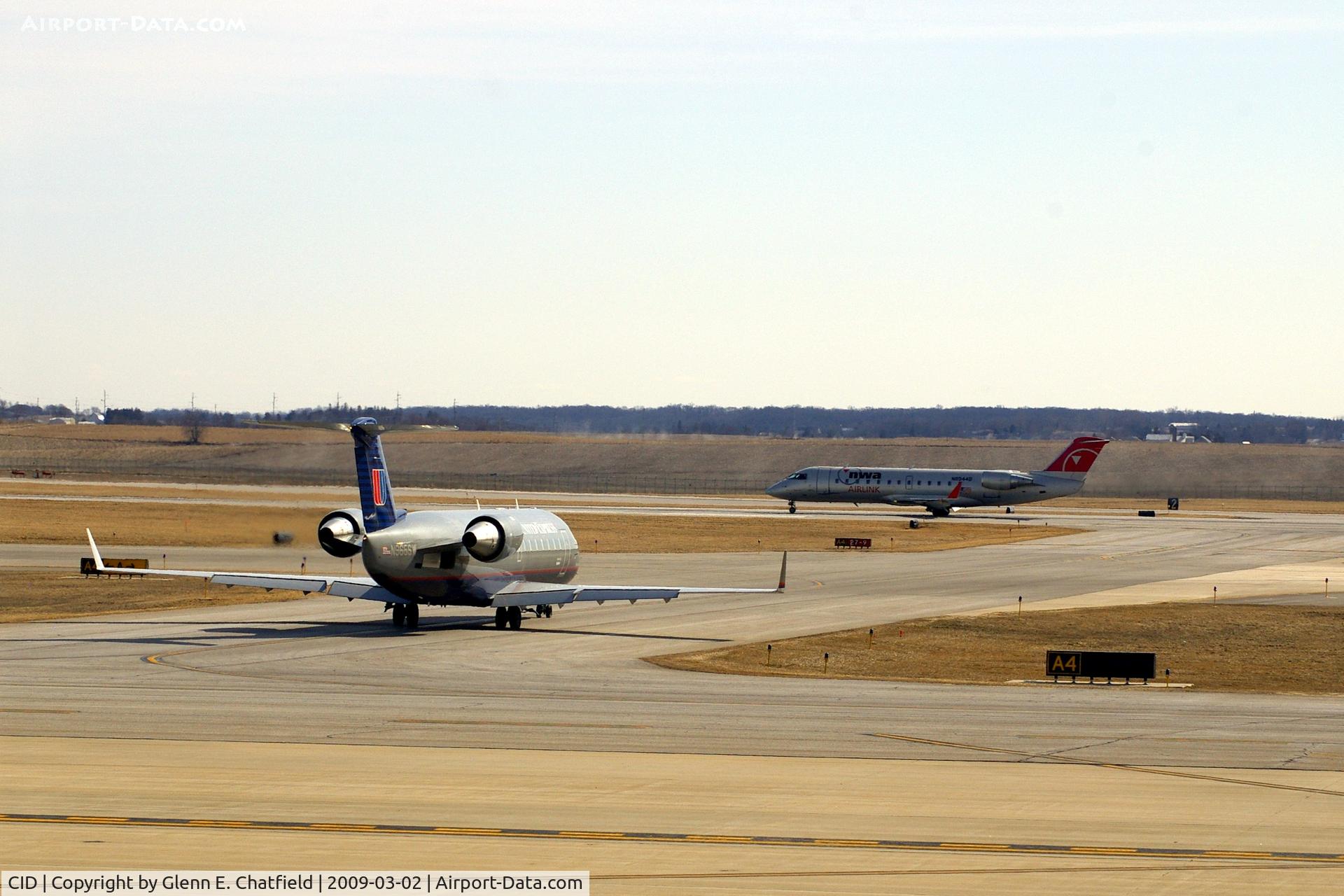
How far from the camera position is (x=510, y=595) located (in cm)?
4894

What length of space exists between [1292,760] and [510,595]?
87.9 ft

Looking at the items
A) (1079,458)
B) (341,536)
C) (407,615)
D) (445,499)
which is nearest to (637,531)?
(445,499)

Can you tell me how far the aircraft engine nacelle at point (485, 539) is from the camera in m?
46.5

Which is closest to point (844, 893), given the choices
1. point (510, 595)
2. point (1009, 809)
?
point (1009, 809)

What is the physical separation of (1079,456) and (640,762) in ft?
364

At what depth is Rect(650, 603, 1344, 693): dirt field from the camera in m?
41.7

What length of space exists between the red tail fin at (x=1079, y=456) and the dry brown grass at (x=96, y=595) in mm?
84931

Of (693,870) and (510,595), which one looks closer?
(693,870)

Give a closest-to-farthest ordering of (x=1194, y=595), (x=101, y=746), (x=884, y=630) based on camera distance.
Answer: (x=101, y=746) → (x=884, y=630) → (x=1194, y=595)

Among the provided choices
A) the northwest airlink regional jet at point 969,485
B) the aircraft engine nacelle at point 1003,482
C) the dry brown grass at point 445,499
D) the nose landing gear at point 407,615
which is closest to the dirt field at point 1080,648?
the nose landing gear at point 407,615

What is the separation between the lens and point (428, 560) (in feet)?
153

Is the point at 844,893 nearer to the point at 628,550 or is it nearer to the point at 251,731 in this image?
the point at 251,731

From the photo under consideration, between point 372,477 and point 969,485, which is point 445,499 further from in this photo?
point 372,477

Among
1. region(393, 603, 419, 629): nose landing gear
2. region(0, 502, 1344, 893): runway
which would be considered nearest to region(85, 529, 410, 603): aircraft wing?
region(393, 603, 419, 629): nose landing gear
